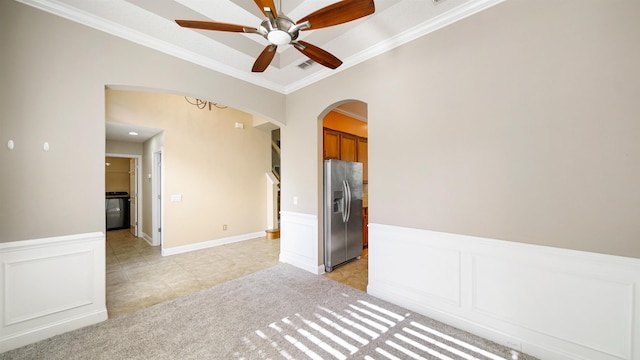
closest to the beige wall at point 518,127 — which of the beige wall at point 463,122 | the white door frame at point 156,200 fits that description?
the beige wall at point 463,122

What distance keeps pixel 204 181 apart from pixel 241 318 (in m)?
3.50

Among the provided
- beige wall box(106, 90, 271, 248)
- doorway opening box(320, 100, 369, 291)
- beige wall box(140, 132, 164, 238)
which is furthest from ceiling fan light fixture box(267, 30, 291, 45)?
beige wall box(140, 132, 164, 238)

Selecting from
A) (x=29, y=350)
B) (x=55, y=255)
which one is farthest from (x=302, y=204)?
(x=29, y=350)

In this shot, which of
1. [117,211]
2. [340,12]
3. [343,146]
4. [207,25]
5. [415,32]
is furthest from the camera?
[117,211]

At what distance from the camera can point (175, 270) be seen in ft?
12.3

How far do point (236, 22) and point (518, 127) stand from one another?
9.44 ft

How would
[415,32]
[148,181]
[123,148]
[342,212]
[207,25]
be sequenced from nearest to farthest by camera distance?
[207,25] → [415,32] → [342,212] → [148,181] → [123,148]

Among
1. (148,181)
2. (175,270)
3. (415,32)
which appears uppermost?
(415,32)

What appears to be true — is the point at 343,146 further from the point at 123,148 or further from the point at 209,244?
the point at 123,148

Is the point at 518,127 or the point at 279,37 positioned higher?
the point at 279,37

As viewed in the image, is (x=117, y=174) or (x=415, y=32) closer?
(x=415, y=32)

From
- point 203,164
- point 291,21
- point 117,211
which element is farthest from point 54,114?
point 117,211

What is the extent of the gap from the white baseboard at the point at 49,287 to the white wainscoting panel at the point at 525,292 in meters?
3.13

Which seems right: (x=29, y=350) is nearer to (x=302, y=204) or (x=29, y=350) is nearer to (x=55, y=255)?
(x=55, y=255)
